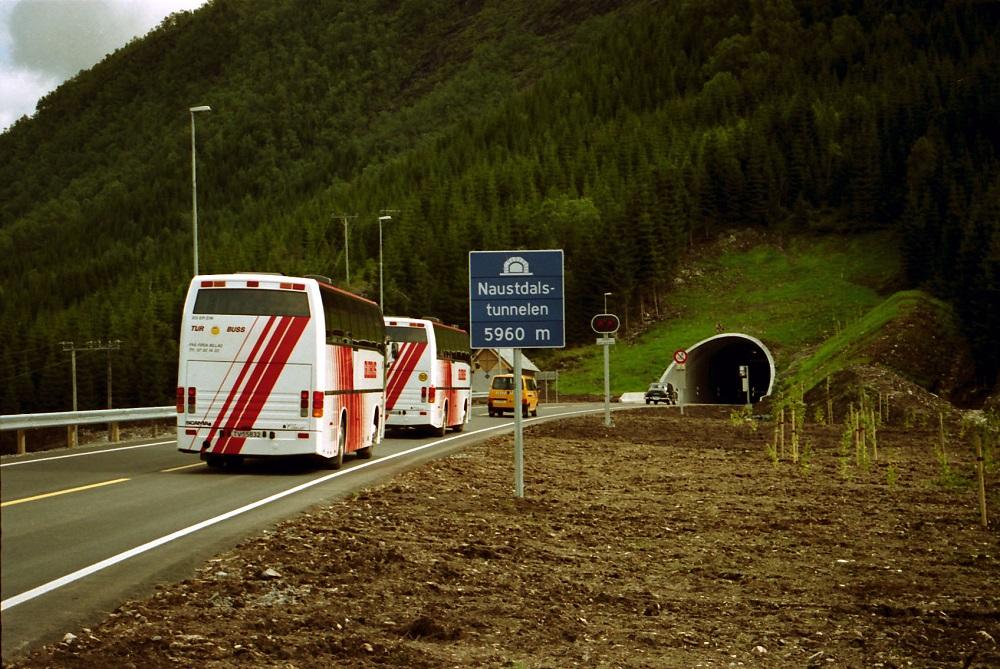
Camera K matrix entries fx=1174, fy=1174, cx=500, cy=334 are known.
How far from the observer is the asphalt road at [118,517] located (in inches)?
328

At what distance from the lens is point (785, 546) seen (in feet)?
39.0

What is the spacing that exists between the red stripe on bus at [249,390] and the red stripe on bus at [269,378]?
3 cm

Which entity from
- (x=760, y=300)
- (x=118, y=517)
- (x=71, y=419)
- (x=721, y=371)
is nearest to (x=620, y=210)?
(x=760, y=300)

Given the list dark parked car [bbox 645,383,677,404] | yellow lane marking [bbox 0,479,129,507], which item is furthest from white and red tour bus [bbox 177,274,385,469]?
dark parked car [bbox 645,383,677,404]

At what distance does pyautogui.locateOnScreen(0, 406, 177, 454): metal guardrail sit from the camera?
2051cm

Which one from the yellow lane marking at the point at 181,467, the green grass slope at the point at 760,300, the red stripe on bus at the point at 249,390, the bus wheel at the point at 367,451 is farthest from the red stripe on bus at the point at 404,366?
the green grass slope at the point at 760,300

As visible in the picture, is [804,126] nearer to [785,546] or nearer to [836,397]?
[836,397]

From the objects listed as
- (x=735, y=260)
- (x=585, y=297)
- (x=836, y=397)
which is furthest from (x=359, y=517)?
(x=735, y=260)

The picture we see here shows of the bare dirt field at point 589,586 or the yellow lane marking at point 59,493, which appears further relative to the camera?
the yellow lane marking at point 59,493

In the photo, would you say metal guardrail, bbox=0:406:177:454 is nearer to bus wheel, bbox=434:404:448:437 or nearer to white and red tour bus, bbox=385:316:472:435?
white and red tour bus, bbox=385:316:472:435

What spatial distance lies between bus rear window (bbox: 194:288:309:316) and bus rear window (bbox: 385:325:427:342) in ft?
44.1

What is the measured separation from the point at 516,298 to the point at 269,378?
5.77 metres

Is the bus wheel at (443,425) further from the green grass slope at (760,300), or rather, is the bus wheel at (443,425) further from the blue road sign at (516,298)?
the green grass slope at (760,300)

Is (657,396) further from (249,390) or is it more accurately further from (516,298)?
(516,298)
